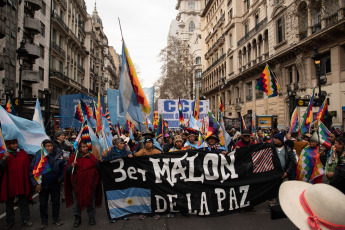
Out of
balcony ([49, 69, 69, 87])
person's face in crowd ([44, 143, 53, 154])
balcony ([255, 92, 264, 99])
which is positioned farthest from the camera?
balcony ([49, 69, 69, 87])

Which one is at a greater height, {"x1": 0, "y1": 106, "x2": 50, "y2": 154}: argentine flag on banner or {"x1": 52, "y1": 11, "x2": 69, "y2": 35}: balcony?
{"x1": 52, "y1": 11, "x2": 69, "y2": 35}: balcony

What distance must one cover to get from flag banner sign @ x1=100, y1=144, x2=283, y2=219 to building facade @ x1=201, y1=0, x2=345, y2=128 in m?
9.59

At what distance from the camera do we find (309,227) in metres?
1.80

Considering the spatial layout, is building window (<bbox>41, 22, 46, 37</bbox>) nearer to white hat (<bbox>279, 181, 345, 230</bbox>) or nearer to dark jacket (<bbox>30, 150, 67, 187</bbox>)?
dark jacket (<bbox>30, 150, 67, 187</bbox>)

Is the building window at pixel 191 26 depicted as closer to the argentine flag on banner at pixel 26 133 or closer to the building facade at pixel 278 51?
the building facade at pixel 278 51

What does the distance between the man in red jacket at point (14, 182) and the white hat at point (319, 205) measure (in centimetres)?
452

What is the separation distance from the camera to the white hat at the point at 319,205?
1708mm

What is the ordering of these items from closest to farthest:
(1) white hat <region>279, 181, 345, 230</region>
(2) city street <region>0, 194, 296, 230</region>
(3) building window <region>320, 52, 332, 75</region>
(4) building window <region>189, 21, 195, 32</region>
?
(1) white hat <region>279, 181, 345, 230</region>
(2) city street <region>0, 194, 296, 230</region>
(3) building window <region>320, 52, 332, 75</region>
(4) building window <region>189, 21, 195, 32</region>

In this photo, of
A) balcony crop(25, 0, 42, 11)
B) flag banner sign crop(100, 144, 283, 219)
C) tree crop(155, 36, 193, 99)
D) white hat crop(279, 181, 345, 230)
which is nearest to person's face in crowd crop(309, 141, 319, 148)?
flag banner sign crop(100, 144, 283, 219)

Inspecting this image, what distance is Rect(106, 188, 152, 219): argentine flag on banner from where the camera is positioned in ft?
16.5

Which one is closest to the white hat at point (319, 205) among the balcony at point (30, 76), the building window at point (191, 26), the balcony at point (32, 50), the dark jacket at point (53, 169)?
the dark jacket at point (53, 169)

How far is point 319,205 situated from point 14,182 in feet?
15.9

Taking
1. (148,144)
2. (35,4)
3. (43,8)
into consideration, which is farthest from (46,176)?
(43,8)

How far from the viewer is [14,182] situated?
184 inches
